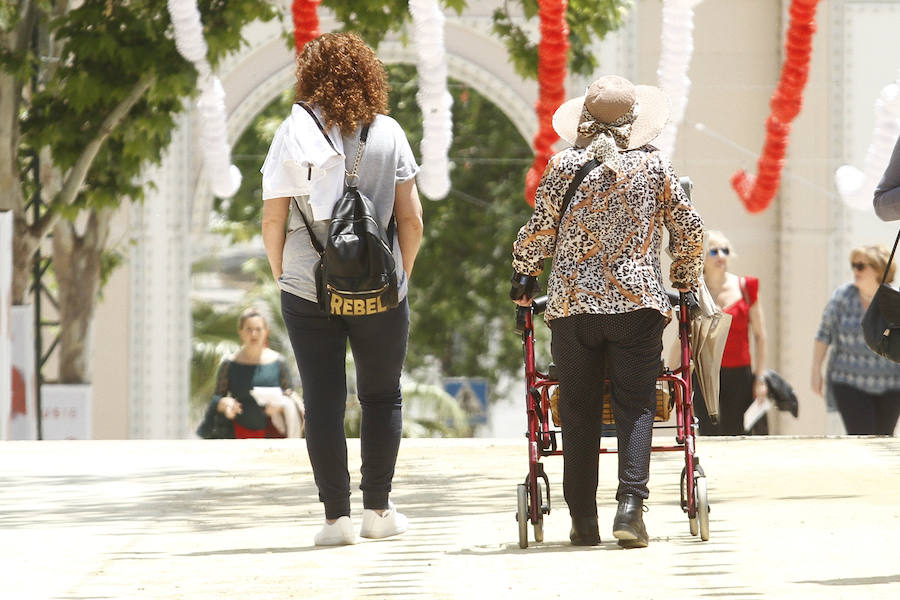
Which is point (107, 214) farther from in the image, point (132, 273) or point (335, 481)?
point (335, 481)

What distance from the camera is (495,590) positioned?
14.7 ft

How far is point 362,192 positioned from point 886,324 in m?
1.77

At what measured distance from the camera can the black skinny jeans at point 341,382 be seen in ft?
17.9

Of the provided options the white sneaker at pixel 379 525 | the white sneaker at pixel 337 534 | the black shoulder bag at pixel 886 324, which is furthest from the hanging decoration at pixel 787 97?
the white sneaker at pixel 337 534

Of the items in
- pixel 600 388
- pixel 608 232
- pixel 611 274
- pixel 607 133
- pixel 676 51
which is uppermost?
pixel 676 51

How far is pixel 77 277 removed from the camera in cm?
1394

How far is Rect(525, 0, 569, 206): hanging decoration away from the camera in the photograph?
34.3ft

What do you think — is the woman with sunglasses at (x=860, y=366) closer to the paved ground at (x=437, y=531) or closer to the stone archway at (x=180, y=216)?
the paved ground at (x=437, y=531)

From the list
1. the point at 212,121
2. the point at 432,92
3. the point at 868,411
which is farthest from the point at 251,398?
the point at 868,411

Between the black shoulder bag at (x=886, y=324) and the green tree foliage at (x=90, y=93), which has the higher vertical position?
the green tree foliage at (x=90, y=93)

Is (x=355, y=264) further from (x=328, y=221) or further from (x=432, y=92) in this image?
(x=432, y=92)

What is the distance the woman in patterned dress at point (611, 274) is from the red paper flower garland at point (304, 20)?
5247mm

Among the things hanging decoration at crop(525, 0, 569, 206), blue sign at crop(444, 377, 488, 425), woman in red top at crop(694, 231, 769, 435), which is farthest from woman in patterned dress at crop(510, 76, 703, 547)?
blue sign at crop(444, 377, 488, 425)

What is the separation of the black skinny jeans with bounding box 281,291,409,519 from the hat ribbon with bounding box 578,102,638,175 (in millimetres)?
868
